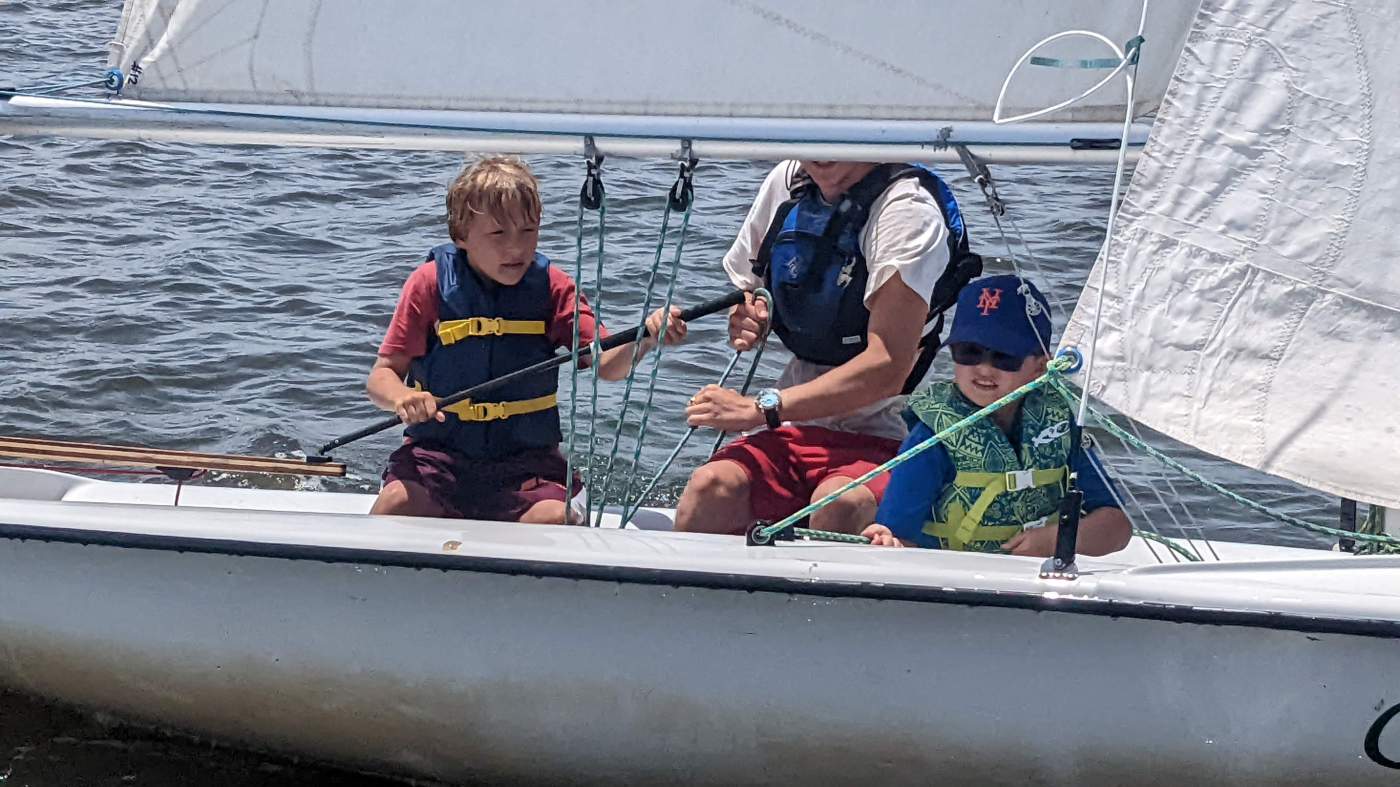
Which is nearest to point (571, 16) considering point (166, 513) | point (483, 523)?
point (483, 523)

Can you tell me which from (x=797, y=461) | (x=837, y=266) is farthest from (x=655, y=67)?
(x=797, y=461)

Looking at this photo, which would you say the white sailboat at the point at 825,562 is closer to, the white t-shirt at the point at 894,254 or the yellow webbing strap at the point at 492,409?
the white t-shirt at the point at 894,254

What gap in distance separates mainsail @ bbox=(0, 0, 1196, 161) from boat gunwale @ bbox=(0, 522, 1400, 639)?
0.66 meters

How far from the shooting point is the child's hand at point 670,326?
10.1 feet

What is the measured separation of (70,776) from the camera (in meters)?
3.16

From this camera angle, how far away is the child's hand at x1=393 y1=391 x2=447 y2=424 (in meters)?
3.10

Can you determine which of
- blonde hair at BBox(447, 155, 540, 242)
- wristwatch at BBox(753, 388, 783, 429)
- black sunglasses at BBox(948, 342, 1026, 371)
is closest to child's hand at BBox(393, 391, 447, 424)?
blonde hair at BBox(447, 155, 540, 242)

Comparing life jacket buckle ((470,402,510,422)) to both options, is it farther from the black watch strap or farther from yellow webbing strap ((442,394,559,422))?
the black watch strap

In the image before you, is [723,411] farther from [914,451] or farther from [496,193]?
[496,193]

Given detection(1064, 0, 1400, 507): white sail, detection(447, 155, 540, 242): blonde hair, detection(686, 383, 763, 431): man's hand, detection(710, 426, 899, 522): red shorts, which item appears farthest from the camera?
detection(447, 155, 540, 242): blonde hair

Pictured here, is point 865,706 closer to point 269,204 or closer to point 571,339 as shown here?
point 571,339

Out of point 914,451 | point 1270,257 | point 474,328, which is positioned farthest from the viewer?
point 474,328

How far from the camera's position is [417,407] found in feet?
10.2

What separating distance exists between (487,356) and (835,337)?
68cm
